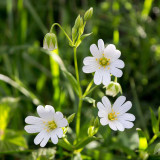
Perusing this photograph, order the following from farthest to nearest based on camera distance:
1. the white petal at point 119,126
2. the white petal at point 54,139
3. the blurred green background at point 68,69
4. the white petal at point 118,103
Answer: the blurred green background at point 68,69 → the white petal at point 118,103 → the white petal at point 119,126 → the white petal at point 54,139

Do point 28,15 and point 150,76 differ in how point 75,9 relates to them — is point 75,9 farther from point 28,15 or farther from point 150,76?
point 150,76

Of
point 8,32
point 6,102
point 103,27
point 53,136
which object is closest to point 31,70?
point 8,32

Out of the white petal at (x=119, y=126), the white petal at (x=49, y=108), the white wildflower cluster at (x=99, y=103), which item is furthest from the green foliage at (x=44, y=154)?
the white petal at (x=119, y=126)

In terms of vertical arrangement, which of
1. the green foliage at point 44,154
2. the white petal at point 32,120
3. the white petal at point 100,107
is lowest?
the green foliage at point 44,154

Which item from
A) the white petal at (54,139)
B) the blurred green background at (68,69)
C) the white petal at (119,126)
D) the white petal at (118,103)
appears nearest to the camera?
the white petal at (54,139)

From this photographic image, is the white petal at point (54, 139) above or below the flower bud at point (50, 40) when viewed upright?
below

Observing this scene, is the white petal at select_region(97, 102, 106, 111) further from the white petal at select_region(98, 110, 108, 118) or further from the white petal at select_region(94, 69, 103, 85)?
the white petal at select_region(94, 69, 103, 85)

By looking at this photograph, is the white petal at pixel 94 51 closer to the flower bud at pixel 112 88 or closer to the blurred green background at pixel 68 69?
the flower bud at pixel 112 88

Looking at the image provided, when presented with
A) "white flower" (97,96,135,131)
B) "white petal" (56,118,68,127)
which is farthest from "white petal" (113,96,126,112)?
"white petal" (56,118,68,127)
